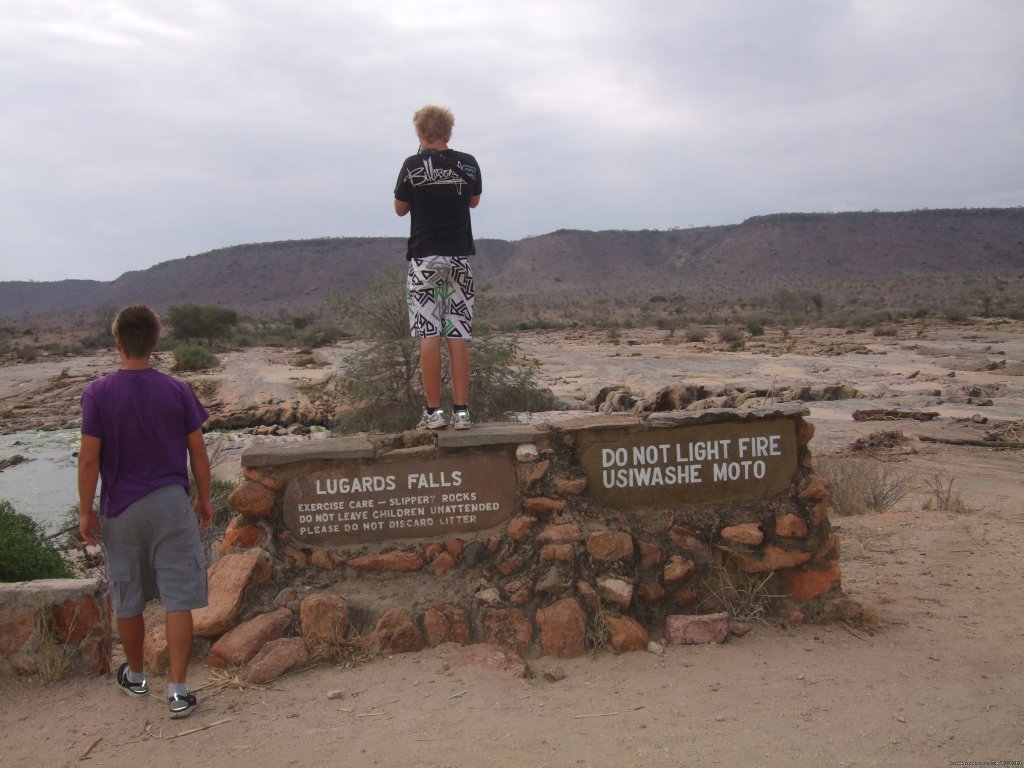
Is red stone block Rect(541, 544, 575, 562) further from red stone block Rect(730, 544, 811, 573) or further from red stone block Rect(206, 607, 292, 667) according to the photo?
red stone block Rect(206, 607, 292, 667)

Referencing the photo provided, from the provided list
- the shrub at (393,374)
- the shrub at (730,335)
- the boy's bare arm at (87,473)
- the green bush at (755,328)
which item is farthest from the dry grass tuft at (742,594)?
the green bush at (755,328)

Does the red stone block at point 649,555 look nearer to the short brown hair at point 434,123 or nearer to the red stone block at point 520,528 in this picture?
the red stone block at point 520,528

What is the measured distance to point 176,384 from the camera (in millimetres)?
3695

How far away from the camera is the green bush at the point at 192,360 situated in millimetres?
25109

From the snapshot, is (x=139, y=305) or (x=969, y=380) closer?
(x=139, y=305)

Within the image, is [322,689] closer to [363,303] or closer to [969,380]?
[363,303]

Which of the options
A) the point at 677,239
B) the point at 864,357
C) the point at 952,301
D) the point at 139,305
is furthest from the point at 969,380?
the point at 677,239

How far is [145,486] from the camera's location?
3.57 m

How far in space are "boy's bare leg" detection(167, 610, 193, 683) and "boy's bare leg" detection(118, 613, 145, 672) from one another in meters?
0.20

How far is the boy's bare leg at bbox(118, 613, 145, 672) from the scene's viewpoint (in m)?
3.76

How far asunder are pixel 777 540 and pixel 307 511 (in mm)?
2572

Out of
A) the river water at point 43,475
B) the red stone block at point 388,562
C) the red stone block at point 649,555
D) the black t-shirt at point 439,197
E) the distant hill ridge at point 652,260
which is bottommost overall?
the river water at point 43,475

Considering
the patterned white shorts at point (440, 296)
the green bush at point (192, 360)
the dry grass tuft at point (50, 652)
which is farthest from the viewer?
the green bush at point (192, 360)

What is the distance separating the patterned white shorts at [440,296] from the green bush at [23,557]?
333 cm
